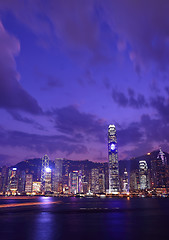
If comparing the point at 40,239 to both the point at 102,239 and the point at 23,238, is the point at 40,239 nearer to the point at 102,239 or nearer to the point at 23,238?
the point at 23,238

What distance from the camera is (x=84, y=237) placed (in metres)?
27.9

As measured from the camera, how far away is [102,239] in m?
26.5

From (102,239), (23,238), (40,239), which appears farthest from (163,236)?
(23,238)

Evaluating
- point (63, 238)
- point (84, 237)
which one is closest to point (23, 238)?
point (63, 238)

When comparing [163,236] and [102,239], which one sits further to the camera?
[163,236]

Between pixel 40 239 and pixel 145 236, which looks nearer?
pixel 40 239

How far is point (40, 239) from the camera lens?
26.8 metres

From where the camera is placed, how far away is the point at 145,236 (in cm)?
2888

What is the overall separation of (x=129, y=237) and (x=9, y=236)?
14.7m

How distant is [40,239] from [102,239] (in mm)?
7214

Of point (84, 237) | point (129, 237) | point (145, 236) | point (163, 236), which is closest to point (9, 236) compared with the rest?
point (84, 237)

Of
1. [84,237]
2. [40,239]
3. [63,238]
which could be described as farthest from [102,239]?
[40,239]

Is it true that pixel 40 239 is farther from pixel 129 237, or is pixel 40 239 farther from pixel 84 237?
pixel 129 237

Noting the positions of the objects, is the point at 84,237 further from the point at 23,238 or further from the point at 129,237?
the point at 23,238
